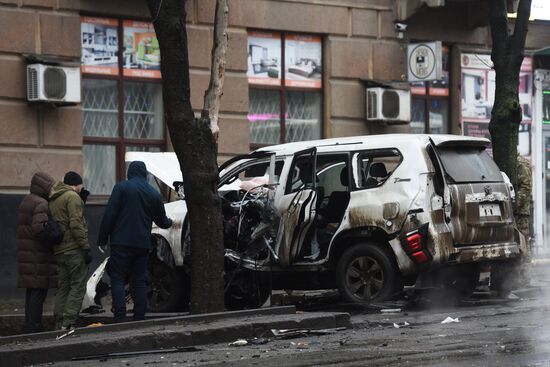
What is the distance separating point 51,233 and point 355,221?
343cm

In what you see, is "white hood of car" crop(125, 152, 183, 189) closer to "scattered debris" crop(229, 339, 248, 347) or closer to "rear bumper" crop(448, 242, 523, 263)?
"rear bumper" crop(448, 242, 523, 263)

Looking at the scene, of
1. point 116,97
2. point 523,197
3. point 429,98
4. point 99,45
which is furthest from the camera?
point 429,98

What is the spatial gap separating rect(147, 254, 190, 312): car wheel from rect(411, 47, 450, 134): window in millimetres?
8815

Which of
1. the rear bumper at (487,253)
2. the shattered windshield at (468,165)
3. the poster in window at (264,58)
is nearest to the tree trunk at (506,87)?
the shattered windshield at (468,165)

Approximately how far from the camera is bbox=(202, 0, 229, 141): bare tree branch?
1451 centimetres

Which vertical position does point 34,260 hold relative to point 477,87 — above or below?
below

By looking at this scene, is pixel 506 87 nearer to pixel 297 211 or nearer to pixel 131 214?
pixel 297 211

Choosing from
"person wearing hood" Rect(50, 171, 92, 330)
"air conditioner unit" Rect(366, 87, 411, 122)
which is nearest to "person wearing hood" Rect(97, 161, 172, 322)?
"person wearing hood" Rect(50, 171, 92, 330)

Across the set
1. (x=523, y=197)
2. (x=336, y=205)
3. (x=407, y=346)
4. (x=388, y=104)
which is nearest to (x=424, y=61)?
(x=388, y=104)

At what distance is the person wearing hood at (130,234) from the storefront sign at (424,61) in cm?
963

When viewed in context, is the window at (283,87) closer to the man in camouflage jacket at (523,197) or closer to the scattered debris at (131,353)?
the man in camouflage jacket at (523,197)

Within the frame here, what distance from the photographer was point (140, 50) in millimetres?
19031

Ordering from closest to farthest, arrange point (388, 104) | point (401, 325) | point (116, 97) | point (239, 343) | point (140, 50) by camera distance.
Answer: point (239, 343), point (401, 325), point (116, 97), point (140, 50), point (388, 104)

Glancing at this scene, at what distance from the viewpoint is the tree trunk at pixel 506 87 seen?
1711 cm
